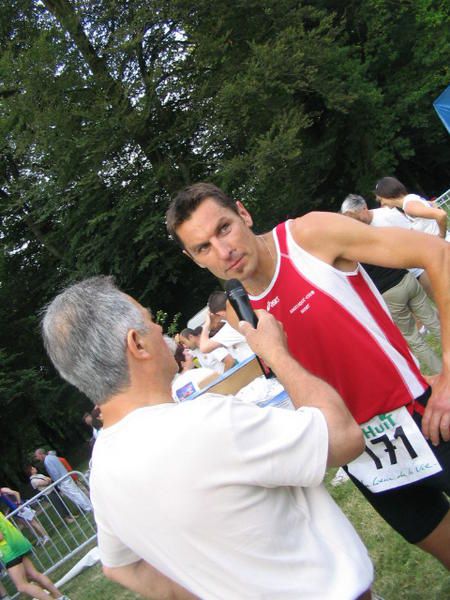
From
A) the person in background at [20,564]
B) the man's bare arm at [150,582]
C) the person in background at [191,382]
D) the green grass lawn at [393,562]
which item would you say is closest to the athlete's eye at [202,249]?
the man's bare arm at [150,582]

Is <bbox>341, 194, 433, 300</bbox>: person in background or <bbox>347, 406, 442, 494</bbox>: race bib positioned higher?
<bbox>341, 194, 433, 300</bbox>: person in background

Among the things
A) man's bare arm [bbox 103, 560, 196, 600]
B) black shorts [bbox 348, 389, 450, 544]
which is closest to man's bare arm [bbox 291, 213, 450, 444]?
black shorts [bbox 348, 389, 450, 544]

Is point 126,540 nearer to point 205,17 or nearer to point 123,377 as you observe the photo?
point 123,377

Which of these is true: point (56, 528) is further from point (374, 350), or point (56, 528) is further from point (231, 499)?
point (231, 499)

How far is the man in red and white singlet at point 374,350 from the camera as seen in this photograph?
6.98 ft

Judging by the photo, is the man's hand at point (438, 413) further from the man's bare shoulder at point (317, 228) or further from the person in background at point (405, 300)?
the person in background at point (405, 300)

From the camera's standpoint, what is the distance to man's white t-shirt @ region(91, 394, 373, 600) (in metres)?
1.45

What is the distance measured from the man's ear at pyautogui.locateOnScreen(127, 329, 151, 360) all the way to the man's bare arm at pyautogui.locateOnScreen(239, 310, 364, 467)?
0.32 metres

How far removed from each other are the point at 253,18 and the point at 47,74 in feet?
23.1

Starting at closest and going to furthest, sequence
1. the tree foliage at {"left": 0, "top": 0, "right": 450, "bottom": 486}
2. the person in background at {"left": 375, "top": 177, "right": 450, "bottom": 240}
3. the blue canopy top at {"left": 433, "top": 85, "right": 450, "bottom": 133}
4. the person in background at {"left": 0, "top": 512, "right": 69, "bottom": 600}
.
→ the person in background at {"left": 375, "top": 177, "right": 450, "bottom": 240}
the person in background at {"left": 0, "top": 512, "right": 69, "bottom": 600}
the blue canopy top at {"left": 433, "top": 85, "right": 450, "bottom": 133}
the tree foliage at {"left": 0, "top": 0, "right": 450, "bottom": 486}

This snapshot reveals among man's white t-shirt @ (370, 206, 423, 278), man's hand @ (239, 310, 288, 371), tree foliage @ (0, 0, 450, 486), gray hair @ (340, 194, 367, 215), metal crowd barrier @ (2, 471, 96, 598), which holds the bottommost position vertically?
metal crowd barrier @ (2, 471, 96, 598)

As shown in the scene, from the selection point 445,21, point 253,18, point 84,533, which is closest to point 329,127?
point 253,18

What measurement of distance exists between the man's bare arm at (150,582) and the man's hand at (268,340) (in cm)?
81

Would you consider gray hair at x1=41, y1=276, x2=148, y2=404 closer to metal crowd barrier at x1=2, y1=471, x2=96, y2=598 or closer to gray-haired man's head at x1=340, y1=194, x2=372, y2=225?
gray-haired man's head at x1=340, y1=194, x2=372, y2=225
